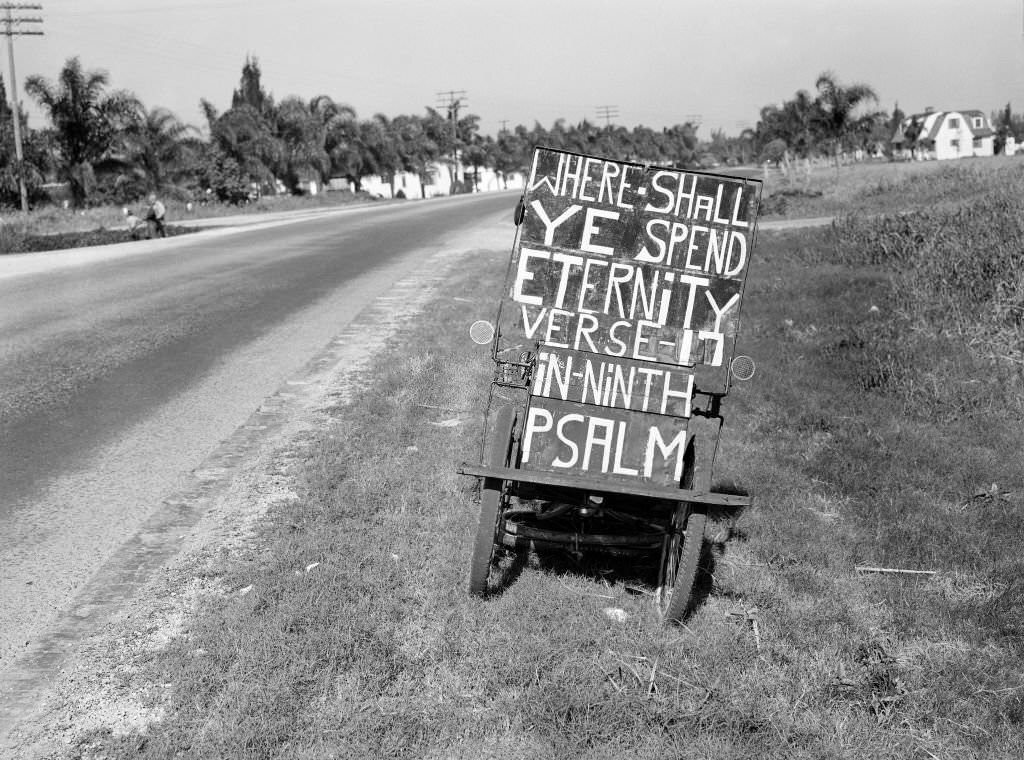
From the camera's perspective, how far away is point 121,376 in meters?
9.15

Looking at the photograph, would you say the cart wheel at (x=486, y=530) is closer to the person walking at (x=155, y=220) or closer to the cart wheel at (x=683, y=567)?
the cart wheel at (x=683, y=567)

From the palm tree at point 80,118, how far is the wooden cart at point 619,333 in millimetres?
43361

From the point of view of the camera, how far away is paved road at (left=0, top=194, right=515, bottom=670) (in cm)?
523

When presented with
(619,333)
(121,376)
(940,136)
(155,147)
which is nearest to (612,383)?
(619,333)

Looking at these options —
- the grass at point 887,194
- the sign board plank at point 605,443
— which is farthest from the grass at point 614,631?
the grass at point 887,194

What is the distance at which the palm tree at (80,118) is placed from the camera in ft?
138

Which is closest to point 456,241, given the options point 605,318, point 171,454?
point 171,454

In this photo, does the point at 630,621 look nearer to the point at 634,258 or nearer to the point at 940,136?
the point at 634,258

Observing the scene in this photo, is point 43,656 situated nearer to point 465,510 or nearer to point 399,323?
point 465,510

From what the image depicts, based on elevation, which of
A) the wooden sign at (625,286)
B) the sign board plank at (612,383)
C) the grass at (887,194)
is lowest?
the sign board plank at (612,383)

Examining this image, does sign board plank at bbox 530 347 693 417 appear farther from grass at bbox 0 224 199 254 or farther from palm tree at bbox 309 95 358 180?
palm tree at bbox 309 95 358 180

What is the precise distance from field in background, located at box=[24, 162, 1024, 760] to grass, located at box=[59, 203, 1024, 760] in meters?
0.01

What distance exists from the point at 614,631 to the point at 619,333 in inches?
61.8

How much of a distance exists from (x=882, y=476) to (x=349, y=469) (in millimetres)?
3656
